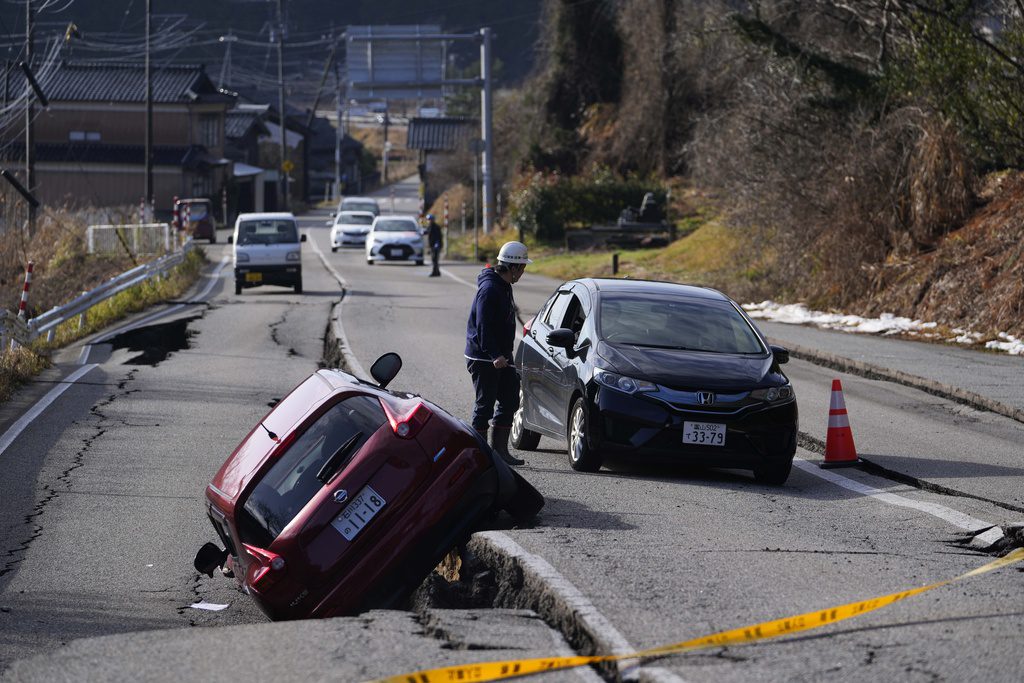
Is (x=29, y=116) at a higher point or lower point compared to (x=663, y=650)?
higher

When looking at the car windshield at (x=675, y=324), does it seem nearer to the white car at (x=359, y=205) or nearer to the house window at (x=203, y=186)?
the white car at (x=359, y=205)

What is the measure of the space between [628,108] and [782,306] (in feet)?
92.2

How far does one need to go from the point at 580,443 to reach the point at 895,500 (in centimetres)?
227

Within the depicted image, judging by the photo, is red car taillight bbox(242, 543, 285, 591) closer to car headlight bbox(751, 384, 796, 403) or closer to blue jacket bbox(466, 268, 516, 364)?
blue jacket bbox(466, 268, 516, 364)

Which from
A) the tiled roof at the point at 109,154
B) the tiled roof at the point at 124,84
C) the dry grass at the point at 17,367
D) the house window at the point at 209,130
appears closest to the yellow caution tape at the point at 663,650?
the dry grass at the point at 17,367

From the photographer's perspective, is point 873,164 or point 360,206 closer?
point 873,164

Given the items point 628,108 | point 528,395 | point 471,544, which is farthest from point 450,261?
point 471,544

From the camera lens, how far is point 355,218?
49.9 metres

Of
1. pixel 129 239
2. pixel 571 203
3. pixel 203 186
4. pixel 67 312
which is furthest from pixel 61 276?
pixel 203 186

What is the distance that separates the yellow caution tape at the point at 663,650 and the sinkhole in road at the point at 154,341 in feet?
43.4

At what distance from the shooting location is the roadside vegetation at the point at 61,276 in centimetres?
1845

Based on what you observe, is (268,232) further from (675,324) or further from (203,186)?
(203,186)

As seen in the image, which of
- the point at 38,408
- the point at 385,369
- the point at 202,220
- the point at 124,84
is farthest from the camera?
the point at 124,84

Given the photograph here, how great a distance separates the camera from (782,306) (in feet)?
85.0
